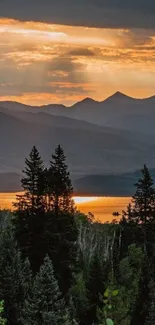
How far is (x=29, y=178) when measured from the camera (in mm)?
56156

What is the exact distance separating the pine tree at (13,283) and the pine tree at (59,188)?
20.0 feet

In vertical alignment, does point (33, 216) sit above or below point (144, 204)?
below

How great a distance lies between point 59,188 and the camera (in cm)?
5578

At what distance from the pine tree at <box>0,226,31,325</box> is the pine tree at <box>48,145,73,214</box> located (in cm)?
610

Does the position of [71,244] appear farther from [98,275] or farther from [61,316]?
[61,316]

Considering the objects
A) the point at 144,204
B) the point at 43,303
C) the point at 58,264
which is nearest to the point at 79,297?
the point at 58,264

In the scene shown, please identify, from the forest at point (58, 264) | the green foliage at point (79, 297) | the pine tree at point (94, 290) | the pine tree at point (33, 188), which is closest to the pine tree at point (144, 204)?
the forest at point (58, 264)

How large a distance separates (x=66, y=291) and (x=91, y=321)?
10.00 feet

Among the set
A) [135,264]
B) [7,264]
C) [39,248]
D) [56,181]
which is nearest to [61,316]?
[7,264]

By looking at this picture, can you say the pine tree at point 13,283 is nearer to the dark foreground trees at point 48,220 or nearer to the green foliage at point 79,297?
the dark foreground trees at point 48,220

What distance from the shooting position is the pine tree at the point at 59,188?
182ft

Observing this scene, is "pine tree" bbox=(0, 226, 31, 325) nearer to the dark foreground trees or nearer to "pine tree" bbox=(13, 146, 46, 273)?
"pine tree" bbox=(13, 146, 46, 273)

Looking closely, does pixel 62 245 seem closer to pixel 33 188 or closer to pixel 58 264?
pixel 58 264

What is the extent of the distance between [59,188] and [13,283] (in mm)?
9934
